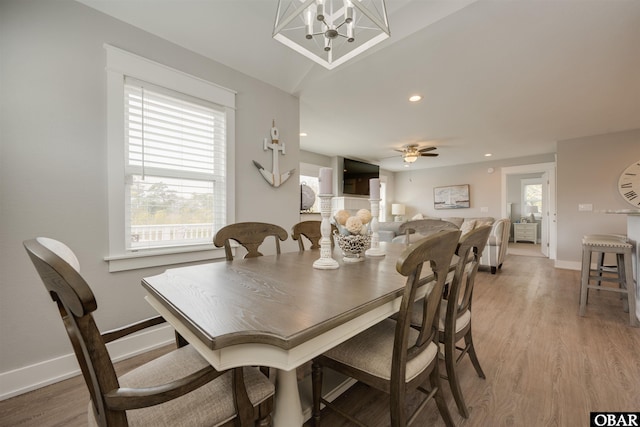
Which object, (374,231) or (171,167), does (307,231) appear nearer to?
(374,231)

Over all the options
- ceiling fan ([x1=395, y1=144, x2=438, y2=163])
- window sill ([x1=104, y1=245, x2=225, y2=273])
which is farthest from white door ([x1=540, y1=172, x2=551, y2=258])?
window sill ([x1=104, y1=245, x2=225, y2=273])

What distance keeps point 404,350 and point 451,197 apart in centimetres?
700

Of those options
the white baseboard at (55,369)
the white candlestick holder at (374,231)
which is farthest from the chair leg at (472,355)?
the white baseboard at (55,369)

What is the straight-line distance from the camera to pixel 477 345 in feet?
6.75

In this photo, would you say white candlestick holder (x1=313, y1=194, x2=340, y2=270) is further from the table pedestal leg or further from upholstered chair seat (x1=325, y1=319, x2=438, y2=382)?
the table pedestal leg

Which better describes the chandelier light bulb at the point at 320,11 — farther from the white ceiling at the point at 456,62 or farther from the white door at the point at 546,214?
the white door at the point at 546,214

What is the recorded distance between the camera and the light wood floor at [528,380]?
1343 mm

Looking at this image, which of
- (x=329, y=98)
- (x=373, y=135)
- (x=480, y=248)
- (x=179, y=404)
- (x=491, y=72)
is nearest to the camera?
(x=179, y=404)

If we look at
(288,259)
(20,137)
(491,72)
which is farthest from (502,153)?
(20,137)

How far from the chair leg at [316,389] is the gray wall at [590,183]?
563 cm

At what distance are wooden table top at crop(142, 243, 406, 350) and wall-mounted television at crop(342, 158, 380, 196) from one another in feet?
Result: 16.1

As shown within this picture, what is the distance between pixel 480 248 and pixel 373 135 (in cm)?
357

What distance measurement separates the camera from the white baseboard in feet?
4.91

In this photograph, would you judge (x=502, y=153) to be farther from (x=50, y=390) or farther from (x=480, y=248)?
(x=50, y=390)
